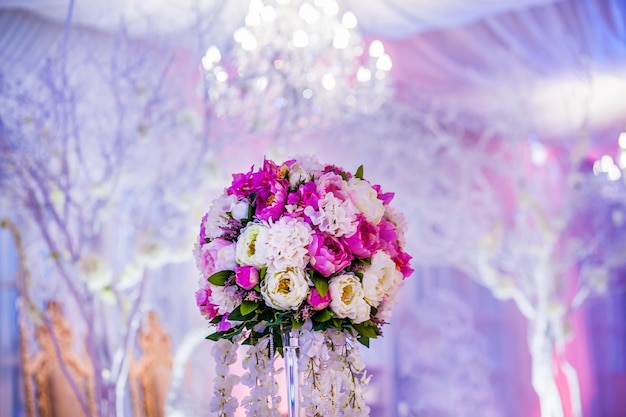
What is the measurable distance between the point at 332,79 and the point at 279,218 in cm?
210

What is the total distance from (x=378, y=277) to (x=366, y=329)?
0.36 ft

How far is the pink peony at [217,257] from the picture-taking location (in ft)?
4.96

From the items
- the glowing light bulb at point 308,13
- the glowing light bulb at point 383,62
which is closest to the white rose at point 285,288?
the glowing light bulb at point 308,13

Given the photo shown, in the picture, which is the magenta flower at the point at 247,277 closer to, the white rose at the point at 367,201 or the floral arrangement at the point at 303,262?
the floral arrangement at the point at 303,262

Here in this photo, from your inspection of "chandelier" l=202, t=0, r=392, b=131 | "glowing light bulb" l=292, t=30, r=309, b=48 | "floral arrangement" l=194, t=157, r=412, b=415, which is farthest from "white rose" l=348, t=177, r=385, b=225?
"glowing light bulb" l=292, t=30, r=309, b=48

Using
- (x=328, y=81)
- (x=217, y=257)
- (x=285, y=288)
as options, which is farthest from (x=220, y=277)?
(x=328, y=81)

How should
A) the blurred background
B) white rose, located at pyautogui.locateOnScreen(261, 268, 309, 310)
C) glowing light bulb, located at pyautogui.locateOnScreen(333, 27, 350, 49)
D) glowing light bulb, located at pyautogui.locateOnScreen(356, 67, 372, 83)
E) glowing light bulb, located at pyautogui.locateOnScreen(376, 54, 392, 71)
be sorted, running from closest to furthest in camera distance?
1. white rose, located at pyautogui.locateOnScreen(261, 268, 309, 310)
2. the blurred background
3. glowing light bulb, located at pyautogui.locateOnScreen(333, 27, 350, 49)
4. glowing light bulb, located at pyautogui.locateOnScreen(376, 54, 392, 71)
5. glowing light bulb, located at pyautogui.locateOnScreen(356, 67, 372, 83)

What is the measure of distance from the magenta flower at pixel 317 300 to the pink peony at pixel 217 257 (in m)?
0.16

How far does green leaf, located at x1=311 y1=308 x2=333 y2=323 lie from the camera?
1.48 metres

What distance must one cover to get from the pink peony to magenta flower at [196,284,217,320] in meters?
0.04

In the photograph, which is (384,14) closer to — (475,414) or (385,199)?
(385,199)

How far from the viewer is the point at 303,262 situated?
4.81ft

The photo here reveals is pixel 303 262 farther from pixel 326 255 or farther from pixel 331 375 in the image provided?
pixel 331 375

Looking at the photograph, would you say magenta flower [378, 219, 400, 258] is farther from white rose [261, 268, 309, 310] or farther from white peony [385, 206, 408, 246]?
white rose [261, 268, 309, 310]
